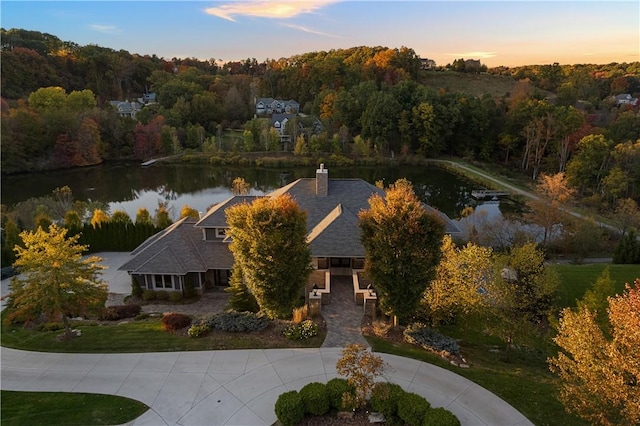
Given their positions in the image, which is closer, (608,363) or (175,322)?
(608,363)

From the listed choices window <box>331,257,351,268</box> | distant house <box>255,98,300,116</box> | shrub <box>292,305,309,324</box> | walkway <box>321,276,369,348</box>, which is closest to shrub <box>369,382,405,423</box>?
walkway <box>321,276,369,348</box>

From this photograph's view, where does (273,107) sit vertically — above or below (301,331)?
above

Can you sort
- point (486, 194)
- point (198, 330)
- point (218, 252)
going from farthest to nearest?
point (486, 194) < point (218, 252) < point (198, 330)

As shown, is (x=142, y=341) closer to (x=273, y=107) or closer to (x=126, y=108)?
(x=273, y=107)

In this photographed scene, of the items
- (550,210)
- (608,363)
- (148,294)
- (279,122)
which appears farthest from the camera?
(279,122)

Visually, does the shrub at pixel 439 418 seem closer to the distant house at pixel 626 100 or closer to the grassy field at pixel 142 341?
the grassy field at pixel 142 341

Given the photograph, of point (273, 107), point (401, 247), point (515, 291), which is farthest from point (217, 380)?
point (273, 107)

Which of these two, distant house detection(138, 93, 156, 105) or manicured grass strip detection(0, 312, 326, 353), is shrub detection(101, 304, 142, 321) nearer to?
manicured grass strip detection(0, 312, 326, 353)

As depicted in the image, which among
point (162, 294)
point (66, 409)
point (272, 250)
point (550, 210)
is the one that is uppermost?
point (272, 250)
